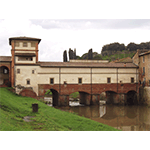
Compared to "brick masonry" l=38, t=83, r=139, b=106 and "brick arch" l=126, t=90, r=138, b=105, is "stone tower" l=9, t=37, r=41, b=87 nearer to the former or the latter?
"brick masonry" l=38, t=83, r=139, b=106

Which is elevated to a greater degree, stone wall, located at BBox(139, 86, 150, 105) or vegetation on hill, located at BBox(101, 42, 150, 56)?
vegetation on hill, located at BBox(101, 42, 150, 56)

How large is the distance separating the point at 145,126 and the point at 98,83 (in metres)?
13.7

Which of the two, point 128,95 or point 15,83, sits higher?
point 15,83

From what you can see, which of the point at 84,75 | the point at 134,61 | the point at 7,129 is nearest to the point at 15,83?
the point at 84,75

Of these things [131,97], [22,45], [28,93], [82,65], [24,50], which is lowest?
[131,97]

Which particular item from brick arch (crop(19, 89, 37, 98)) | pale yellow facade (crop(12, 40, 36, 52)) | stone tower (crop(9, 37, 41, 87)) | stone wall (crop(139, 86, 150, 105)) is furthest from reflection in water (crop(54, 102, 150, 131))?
pale yellow facade (crop(12, 40, 36, 52))

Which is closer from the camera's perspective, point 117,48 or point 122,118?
point 122,118

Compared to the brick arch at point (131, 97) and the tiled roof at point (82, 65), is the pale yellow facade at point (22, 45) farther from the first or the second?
the brick arch at point (131, 97)

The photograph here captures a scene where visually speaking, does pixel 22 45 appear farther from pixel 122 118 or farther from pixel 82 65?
pixel 122 118

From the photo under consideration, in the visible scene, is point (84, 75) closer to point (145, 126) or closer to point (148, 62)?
point (148, 62)

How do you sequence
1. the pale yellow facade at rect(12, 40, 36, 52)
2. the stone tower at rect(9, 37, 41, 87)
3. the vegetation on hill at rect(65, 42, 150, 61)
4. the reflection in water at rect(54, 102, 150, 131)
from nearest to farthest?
the reflection in water at rect(54, 102, 150, 131) → the stone tower at rect(9, 37, 41, 87) → the pale yellow facade at rect(12, 40, 36, 52) → the vegetation on hill at rect(65, 42, 150, 61)

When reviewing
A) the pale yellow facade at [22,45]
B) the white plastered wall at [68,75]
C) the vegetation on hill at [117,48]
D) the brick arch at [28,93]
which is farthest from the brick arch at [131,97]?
the vegetation on hill at [117,48]

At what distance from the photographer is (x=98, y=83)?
1287 inches

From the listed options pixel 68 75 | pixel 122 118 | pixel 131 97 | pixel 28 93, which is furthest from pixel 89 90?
pixel 28 93
